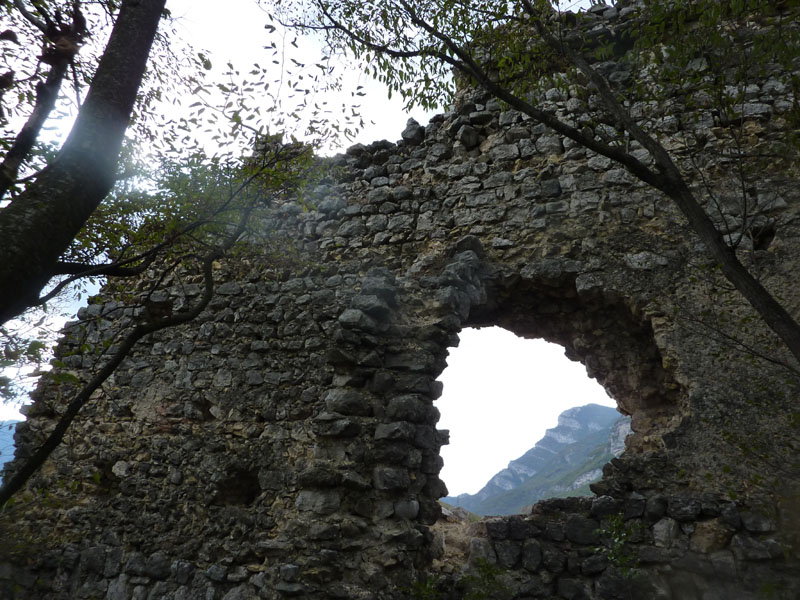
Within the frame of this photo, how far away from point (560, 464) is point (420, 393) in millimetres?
67740

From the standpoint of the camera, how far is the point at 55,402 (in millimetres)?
5941

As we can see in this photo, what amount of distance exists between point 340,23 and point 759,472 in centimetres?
473

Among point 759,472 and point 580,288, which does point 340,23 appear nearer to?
point 580,288

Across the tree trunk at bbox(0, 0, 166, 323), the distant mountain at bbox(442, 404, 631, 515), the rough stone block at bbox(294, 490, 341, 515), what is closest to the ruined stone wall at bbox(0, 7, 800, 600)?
the rough stone block at bbox(294, 490, 341, 515)

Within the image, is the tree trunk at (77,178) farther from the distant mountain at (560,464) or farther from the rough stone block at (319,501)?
the distant mountain at (560,464)

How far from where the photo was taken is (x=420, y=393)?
433cm

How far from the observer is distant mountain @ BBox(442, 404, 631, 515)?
46031mm

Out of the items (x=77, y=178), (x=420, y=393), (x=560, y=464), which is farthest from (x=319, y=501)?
(x=560, y=464)

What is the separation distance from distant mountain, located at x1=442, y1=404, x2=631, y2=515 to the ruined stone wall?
36245 mm

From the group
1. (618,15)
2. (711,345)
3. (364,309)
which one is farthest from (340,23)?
(711,345)

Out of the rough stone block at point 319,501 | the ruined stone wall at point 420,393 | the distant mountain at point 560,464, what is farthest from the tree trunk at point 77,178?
the distant mountain at point 560,464

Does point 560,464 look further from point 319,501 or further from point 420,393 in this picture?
point 319,501

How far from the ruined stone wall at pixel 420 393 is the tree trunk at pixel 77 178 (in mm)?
1224

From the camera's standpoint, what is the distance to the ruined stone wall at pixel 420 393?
11.9ft
